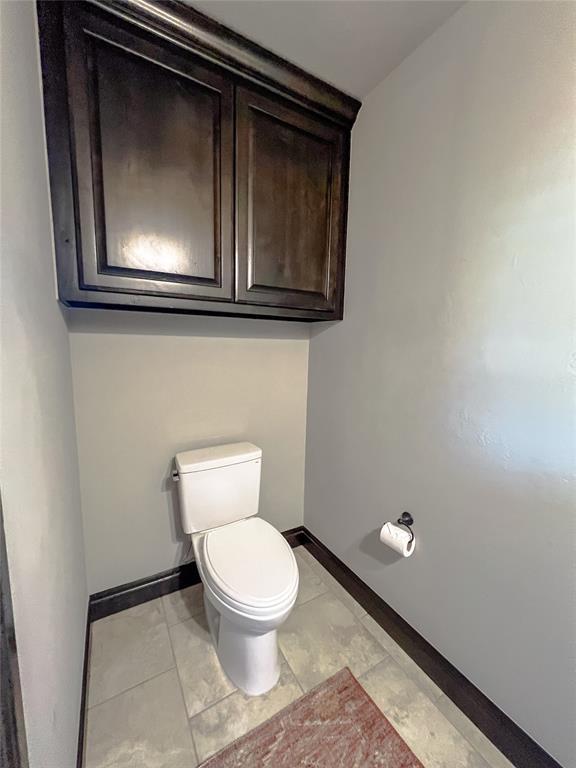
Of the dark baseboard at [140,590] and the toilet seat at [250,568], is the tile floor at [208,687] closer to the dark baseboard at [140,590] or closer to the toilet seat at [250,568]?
the dark baseboard at [140,590]

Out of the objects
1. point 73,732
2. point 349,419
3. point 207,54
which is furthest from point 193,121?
point 73,732

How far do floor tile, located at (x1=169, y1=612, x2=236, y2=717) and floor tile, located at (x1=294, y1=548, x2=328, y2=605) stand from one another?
1.50 feet

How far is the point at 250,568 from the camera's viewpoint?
1.19m

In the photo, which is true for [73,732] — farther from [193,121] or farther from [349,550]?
[193,121]

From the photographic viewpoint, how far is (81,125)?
968mm

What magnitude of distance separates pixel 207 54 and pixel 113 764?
2347 millimetres

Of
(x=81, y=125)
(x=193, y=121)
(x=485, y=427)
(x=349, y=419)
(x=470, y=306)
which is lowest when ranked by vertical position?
(x=349, y=419)

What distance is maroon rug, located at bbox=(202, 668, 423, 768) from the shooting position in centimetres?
98

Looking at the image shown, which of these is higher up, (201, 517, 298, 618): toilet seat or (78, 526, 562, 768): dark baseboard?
(201, 517, 298, 618): toilet seat

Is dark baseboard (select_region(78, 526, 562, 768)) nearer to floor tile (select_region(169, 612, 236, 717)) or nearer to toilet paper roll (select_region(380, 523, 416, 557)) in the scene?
floor tile (select_region(169, 612, 236, 717))

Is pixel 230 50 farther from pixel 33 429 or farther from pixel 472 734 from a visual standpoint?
pixel 472 734

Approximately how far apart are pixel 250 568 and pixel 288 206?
4.90 feet

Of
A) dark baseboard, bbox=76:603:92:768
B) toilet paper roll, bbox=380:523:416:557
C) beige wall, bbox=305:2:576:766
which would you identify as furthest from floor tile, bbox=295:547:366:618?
dark baseboard, bbox=76:603:92:768

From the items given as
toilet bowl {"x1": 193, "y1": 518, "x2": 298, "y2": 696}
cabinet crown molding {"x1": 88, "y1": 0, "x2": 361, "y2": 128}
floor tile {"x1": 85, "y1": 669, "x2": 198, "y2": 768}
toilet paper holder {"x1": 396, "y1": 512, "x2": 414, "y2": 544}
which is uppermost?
cabinet crown molding {"x1": 88, "y1": 0, "x2": 361, "y2": 128}
